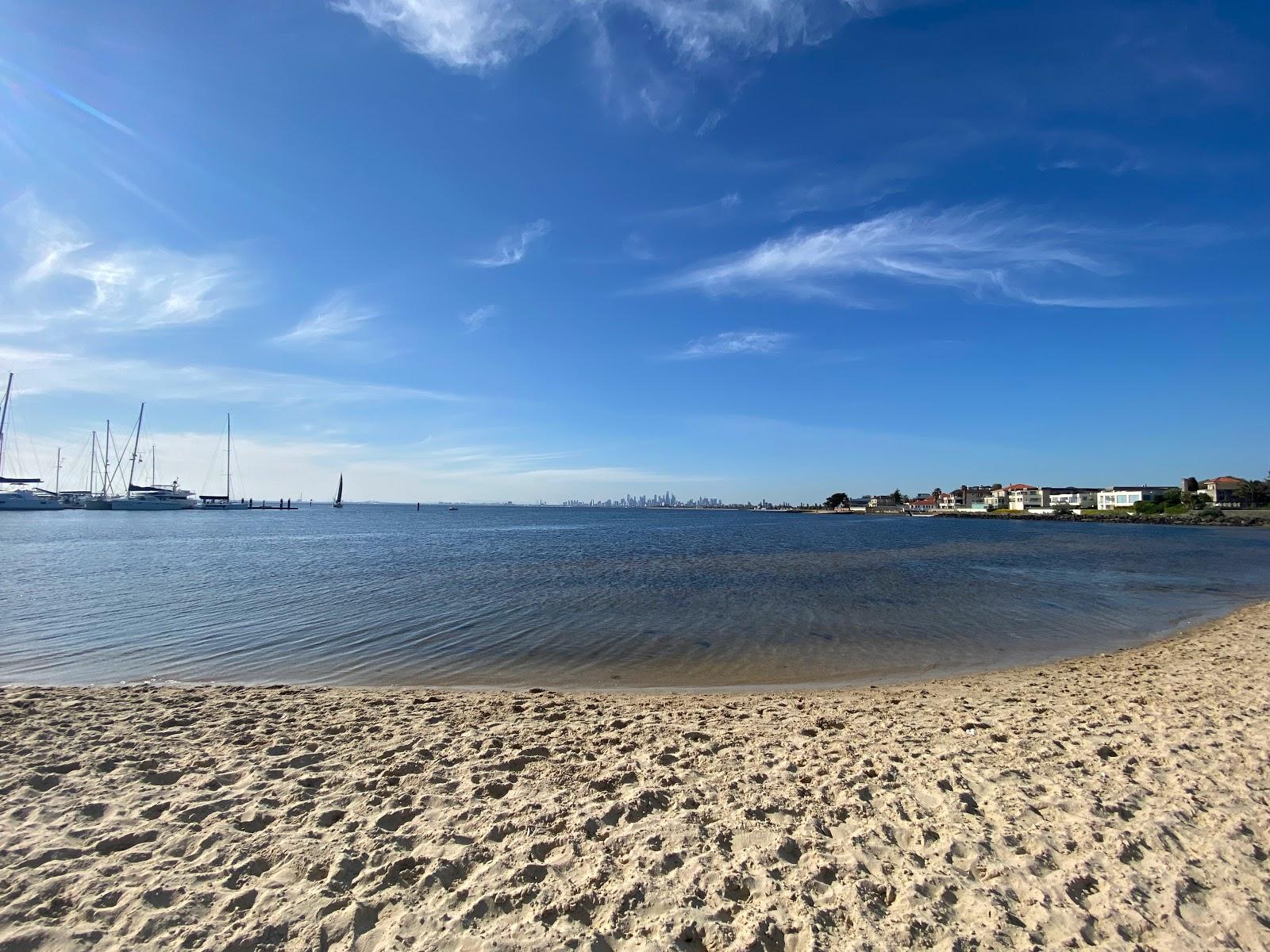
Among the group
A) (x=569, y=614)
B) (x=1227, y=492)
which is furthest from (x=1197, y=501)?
(x=569, y=614)

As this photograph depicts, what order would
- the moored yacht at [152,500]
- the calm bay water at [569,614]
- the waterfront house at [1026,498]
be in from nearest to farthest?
the calm bay water at [569,614], the moored yacht at [152,500], the waterfront house at [1026,498]

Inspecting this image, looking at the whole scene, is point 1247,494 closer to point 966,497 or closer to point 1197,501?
point 1197,501

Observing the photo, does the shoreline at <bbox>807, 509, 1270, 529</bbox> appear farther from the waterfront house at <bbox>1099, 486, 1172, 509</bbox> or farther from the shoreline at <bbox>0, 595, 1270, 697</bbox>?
the shoreline at <bbox>0, 595, 1270, 697</bbox>

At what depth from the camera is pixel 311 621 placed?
15844 millimetres

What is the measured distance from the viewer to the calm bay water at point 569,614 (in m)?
11.8

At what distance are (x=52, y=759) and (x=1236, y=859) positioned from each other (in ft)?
36.2

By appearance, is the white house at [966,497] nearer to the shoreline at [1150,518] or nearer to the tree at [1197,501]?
the shoreline at [1150,518]

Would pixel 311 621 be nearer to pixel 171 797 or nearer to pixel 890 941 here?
pixel 171 797

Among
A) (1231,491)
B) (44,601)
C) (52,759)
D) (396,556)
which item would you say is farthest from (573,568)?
(1231,491)

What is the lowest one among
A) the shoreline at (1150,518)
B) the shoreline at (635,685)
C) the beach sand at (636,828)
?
the shoreline at (1150,518)

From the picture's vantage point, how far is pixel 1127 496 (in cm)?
14150

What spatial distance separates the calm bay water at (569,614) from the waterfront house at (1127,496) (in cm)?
13348

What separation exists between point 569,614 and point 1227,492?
169 m

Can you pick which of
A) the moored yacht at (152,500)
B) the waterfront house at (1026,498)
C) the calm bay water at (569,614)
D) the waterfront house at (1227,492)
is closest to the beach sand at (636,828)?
the calm bay water at (569,614)
